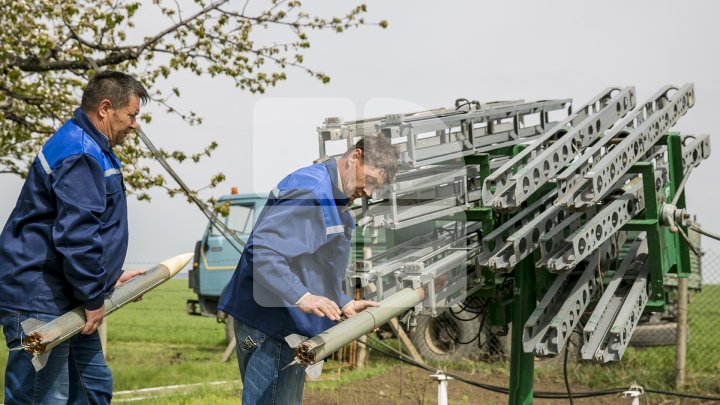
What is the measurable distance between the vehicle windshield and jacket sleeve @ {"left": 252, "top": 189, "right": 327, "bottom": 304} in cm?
986

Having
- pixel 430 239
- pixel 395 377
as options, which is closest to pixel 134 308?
pixel 395 377

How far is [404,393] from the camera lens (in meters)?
9.30

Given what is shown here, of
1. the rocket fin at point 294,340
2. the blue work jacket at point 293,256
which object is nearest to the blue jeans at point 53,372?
the blue work jacket at point 293,256

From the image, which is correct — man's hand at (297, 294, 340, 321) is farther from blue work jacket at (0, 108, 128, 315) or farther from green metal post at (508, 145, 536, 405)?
green metal post at (508, 145, 536, 405)

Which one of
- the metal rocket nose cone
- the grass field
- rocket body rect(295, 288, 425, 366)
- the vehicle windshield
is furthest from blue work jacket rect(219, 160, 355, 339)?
the vehicle windshield

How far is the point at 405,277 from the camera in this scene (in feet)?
16.6

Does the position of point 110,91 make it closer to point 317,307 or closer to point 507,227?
point 317,307

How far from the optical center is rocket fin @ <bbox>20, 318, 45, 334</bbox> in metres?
4.03

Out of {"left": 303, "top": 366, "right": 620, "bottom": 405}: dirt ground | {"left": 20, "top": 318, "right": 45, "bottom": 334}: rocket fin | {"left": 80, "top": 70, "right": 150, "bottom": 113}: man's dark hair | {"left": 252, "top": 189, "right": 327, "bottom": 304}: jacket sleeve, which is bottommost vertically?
{"left": 303, "top": 366, "right": 620, "bottom": 405}: dirt ground

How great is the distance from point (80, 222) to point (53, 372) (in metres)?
0.77

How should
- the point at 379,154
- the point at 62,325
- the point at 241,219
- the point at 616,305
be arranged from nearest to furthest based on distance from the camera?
the point at 62,325
the point at 379,154
the point at 616,305
the point at 241,219

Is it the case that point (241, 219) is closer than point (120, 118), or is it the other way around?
point (120, 118)

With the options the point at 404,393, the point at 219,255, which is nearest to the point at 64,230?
the point at 404,393

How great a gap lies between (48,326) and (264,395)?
1.01 metres
